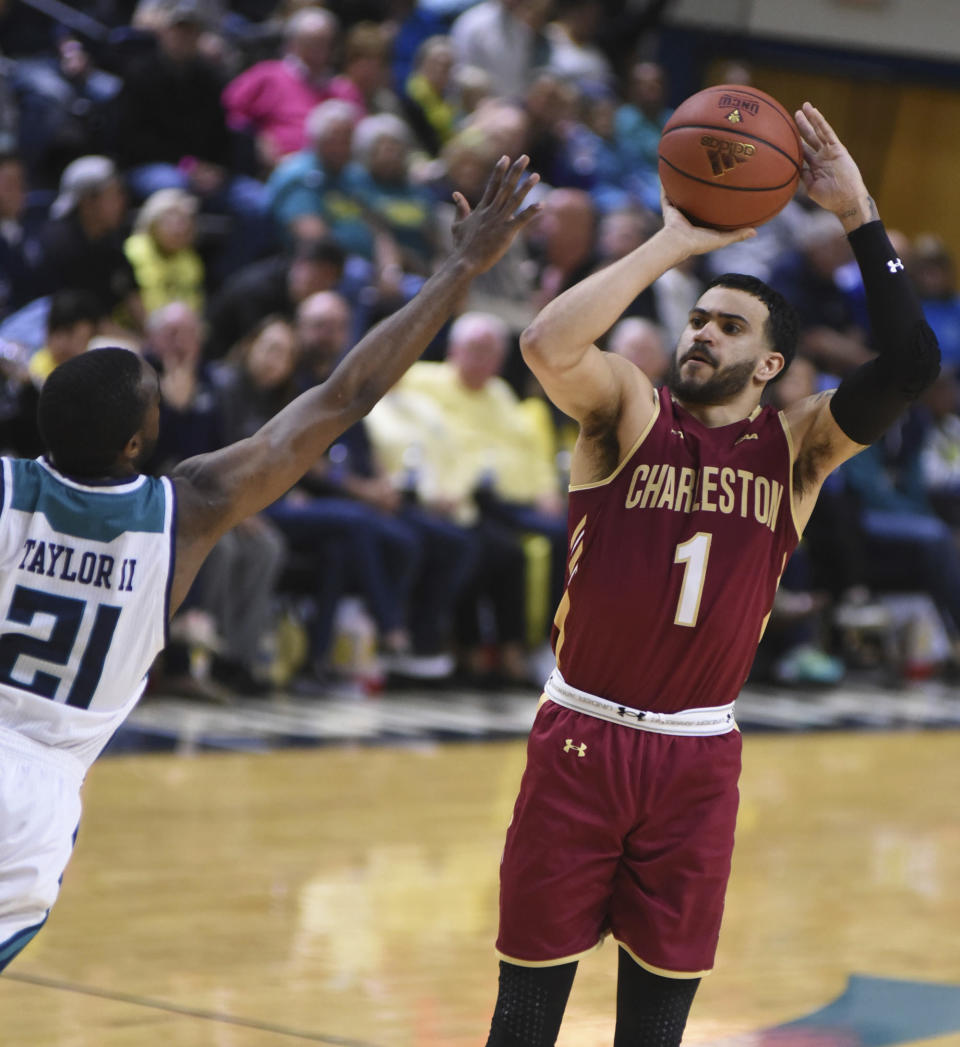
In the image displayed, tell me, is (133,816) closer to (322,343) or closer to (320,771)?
(320,771)

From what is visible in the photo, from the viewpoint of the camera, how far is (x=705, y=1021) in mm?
4609

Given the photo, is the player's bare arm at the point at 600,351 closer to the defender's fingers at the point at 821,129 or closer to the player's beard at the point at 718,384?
the player's beard at the point at 718,384

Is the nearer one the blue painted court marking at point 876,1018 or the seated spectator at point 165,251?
the blue painted court marking at point 876,1018

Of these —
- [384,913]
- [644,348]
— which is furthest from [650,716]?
[644,348]

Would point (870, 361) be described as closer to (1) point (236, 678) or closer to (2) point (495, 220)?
(2) point (495, 220)

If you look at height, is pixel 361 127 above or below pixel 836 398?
below

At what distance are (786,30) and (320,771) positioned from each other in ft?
40.6

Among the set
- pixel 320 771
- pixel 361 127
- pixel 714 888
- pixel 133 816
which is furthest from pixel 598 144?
pixel 714 888

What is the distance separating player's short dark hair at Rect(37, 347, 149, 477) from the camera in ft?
9.84

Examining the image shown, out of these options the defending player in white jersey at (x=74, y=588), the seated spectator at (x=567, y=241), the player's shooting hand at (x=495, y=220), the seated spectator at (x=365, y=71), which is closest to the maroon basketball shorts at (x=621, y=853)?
the defending player in white jersey at (x=74, y=588)

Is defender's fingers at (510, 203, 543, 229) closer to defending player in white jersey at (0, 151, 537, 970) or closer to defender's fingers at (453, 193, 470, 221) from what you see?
defender's fingers at (453, 193, 470, 221)

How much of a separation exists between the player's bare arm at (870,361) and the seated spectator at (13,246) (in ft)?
20.7

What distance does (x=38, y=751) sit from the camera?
2.99m

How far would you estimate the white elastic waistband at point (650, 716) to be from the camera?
333cm
